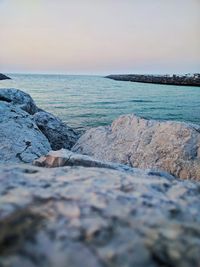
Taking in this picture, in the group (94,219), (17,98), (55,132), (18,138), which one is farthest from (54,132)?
(94,219)

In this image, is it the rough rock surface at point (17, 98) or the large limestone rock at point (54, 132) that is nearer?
the large limestone rock at point (54, 132)

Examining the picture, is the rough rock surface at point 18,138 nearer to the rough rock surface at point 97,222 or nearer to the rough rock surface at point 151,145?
the rough rock surface at point 151,145

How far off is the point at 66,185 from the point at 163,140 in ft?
14.3

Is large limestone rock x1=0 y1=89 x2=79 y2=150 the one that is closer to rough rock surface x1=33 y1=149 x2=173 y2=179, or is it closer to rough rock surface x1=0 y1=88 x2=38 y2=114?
rough rock surface x1=0 y1=88 x2=38 y2=114

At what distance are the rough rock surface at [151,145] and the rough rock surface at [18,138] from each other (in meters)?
1.39

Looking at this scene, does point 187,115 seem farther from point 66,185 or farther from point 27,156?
point 66,185

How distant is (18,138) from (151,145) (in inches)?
104

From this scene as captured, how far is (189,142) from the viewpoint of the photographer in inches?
233

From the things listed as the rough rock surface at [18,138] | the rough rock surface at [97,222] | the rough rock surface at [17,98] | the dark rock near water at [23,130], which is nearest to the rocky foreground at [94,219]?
the rough rock surface at [97,222]

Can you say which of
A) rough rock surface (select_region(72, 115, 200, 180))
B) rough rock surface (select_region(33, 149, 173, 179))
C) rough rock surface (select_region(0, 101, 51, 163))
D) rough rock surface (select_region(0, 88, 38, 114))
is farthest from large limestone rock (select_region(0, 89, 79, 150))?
rough rock surface (select_region(33, 149, 173, 179))

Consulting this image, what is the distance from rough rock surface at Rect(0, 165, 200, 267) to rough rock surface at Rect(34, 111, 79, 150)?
6.44 meters

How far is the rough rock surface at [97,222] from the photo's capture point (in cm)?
142

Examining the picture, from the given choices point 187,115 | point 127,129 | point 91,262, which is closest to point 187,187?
point 91,262

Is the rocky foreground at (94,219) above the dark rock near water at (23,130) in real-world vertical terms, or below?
above
